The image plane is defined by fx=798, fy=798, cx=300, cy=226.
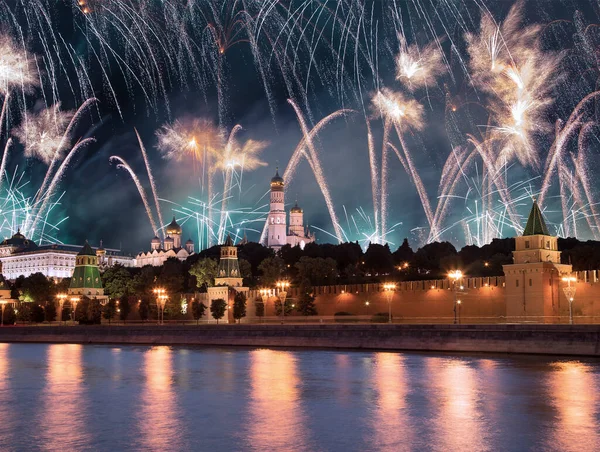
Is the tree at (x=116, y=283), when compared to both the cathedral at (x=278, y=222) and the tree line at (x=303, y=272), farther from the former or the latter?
the cathedral at (x=278, y=222)

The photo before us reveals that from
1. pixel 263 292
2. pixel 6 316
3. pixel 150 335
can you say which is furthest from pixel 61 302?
pixel 150 335

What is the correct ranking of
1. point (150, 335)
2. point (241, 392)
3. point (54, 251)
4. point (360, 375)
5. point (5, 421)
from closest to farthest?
1. point (5, 421)
2. point (241, 392)
3. point (360, 375)
4. point (150, 335)
5. point (54, 251)

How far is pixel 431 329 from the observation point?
35.5 metres

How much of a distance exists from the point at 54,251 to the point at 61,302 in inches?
2959

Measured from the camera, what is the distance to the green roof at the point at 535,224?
44312 mm

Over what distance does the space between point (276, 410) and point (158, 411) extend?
271 cm

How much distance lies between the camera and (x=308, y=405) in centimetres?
1881

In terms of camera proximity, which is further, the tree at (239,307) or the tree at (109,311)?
the tree at (109,311)

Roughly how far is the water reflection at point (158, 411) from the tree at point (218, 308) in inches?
1205

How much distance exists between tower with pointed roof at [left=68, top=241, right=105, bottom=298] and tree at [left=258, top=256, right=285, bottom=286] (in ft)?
52.2

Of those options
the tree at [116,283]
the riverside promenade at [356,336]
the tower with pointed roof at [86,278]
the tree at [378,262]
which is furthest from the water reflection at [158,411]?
the tree at [116,283]

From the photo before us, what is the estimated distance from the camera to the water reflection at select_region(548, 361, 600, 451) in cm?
1395

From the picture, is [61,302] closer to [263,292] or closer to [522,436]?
[263,292]

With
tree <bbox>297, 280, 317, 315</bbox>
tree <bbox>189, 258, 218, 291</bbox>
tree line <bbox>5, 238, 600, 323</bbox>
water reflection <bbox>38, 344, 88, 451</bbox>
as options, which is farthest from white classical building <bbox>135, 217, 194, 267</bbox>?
water reflection <bbox>38, 344, 88, 451</bbox>
